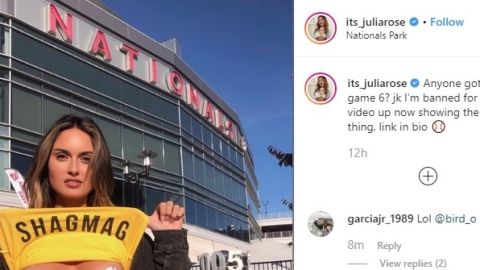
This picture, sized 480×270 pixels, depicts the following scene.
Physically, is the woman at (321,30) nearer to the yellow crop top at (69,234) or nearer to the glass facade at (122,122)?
the yellow crop top at (69,234)

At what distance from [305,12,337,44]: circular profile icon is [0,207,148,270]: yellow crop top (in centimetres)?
159

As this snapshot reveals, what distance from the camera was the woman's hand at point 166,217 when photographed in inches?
67.1

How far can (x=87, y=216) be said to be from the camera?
161 centimetres

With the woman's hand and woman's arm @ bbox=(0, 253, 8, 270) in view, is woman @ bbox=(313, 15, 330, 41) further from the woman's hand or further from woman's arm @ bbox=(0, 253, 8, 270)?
woman's arm @ bbox=(0, 253, 8, 270)

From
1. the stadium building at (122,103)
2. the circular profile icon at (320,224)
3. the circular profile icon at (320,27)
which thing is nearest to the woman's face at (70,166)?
the circular profile icon at (320,224)

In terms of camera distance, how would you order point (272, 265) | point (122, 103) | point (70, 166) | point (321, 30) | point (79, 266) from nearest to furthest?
point (79, 266) → point (70, 166) → point (321, 30) → point (272, 265) → point (122, 103)

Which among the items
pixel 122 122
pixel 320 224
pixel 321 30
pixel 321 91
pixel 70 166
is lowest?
pixel 320 224

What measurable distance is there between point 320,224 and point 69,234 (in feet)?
4.90

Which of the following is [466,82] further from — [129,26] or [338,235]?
[129,26]

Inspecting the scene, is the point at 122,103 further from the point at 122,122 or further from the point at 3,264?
the point at 3,264

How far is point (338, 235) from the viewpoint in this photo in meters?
2.85

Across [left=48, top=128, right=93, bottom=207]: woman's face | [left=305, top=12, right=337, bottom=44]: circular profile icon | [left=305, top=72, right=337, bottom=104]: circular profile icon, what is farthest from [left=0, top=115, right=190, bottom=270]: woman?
[left=305, top=12, right=337, bottom=44]: circular profile icon

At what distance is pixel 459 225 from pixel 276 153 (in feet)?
19.7

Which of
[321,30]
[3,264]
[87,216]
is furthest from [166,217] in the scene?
[321,30]
